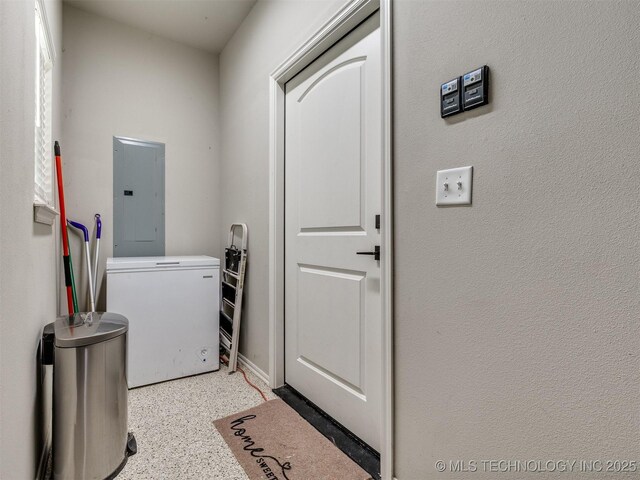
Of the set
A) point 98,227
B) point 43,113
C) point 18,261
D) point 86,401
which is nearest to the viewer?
point 18,261

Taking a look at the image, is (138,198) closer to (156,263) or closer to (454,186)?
(156,263)

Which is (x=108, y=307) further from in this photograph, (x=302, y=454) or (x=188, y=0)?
(x=188, y=0)

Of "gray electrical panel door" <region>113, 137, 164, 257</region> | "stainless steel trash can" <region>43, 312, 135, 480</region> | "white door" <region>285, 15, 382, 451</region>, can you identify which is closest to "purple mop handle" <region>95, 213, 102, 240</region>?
"gray electrical panel door" <region>113, 137, 164, 257</region>

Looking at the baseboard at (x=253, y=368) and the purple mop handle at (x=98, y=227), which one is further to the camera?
the purple mop handle at (x=98, y=227)

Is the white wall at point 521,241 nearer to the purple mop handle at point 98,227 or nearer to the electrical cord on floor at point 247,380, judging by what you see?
the electrical cord on floor at point 247,380

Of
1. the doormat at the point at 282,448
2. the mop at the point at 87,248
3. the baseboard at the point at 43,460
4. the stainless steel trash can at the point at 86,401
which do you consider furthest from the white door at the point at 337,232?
the mop at the point at 87,248

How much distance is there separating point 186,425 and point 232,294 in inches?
42.1

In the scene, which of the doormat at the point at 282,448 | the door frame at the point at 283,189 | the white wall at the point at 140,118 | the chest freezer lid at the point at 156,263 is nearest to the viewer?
the door frame at the point at 283,189

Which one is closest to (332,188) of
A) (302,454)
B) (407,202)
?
(407,202)

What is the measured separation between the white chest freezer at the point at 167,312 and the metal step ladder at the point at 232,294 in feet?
0.43

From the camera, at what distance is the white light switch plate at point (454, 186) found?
1.00 meters

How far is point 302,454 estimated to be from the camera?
1.46 meters

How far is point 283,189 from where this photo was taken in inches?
84.5

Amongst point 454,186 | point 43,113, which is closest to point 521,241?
point 454,186
